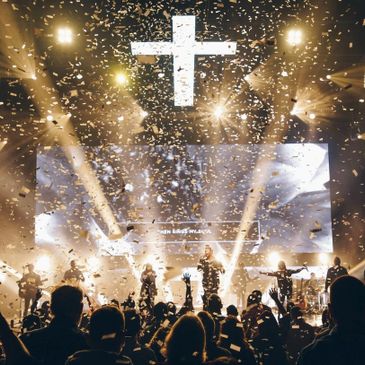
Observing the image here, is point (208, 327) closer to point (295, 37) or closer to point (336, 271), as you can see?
point (336, 271)

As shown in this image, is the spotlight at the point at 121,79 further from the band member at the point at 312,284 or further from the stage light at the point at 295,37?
the band member at the point at 312,284

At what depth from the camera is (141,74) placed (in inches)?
458

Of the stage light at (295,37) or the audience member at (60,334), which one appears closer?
the audience member at (60,334)

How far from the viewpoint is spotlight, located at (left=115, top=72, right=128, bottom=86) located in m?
11.6

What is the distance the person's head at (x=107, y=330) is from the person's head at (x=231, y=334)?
1.34m

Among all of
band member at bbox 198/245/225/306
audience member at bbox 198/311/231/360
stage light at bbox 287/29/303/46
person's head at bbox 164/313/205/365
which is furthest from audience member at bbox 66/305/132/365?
stage light at bbox 287/29/303/46

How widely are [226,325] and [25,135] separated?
1259 centimetres

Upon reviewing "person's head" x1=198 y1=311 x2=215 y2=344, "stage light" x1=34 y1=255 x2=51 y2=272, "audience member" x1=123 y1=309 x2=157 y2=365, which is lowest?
"audience member" x1=123 y1=309 x2=157 y2=365

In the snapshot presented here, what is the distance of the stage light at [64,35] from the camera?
31.0 ft

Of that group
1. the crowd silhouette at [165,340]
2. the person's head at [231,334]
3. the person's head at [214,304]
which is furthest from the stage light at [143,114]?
the person's head at [231,334]

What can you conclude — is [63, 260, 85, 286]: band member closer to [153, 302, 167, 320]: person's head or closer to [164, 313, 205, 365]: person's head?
[153, 302, 167, 320]: person's head

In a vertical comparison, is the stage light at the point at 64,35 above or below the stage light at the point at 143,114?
above

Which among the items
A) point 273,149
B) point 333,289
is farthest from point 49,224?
point 333,289

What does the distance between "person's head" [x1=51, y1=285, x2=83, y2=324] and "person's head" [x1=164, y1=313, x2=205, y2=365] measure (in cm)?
83
